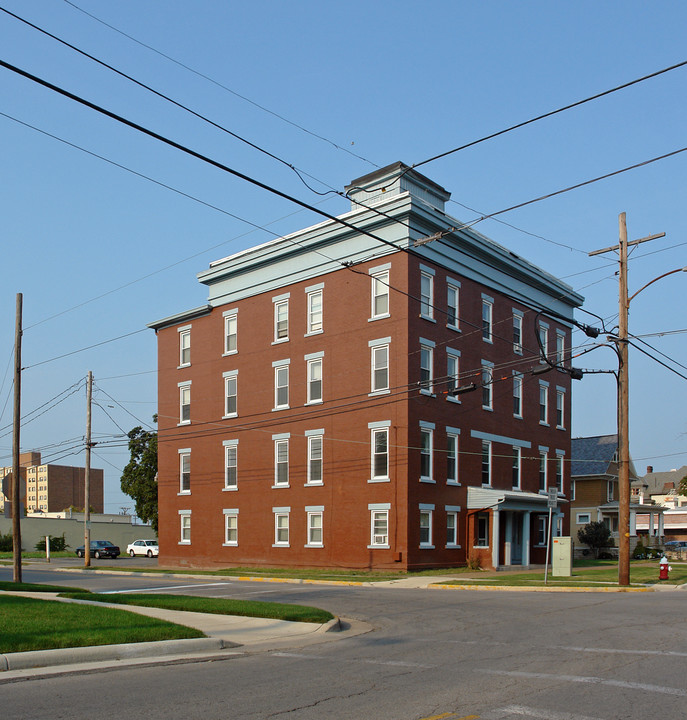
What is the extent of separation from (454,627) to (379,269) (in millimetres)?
22854

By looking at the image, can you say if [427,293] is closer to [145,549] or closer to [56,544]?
[145,549]

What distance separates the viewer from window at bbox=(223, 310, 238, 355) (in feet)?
147

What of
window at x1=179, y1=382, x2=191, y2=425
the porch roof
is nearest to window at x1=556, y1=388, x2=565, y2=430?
the porch roof

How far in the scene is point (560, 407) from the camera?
155 feet

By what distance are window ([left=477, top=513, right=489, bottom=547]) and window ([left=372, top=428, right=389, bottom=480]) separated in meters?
6.05

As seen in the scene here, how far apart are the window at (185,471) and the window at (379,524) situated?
48.6 feet

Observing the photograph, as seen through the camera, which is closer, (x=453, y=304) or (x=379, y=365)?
(x=379, y=365)

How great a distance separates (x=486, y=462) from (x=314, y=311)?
438 inches

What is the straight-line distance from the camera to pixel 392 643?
13.9 metres

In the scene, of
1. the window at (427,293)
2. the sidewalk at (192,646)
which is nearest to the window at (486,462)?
the window at (427,293)

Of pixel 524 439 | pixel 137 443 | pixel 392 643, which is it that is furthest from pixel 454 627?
pixel 137 443

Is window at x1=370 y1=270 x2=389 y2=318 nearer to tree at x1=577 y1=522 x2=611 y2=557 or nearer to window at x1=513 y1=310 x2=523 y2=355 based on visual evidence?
window at x1=513 y1=310 x2=523 y2=355

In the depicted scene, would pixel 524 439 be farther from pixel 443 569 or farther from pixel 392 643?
pixel 392 643

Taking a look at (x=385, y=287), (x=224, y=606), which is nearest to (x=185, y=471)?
(x=385, y=287)
